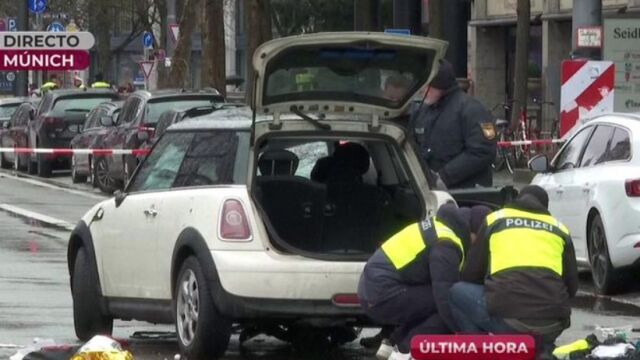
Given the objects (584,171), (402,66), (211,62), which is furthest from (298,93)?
(211,62)

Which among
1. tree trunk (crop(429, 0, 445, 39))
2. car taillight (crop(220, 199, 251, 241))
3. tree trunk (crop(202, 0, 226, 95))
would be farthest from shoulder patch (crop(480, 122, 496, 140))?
tree trunk (crop(202, 0, 226, 95))

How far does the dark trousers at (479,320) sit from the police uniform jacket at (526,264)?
7 cm

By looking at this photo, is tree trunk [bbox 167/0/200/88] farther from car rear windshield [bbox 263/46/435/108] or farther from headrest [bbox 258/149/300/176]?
car rear windshield [bbox 263/46/435/108]

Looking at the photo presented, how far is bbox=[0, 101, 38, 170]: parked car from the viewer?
116 ft

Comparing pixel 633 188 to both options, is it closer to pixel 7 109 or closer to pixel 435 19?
pixel 435 19

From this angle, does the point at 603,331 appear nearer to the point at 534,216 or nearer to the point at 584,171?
the point at 534,216

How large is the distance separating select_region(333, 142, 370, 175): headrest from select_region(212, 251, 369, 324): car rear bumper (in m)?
1.20

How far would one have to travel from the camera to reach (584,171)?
48.7ft

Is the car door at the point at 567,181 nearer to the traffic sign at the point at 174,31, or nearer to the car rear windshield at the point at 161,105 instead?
the car rear windshield at the point at 161,105

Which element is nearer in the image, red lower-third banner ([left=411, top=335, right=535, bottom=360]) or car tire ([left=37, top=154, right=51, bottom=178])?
red lower-third banner ([left=411, top=335, right=535, bottom=360])

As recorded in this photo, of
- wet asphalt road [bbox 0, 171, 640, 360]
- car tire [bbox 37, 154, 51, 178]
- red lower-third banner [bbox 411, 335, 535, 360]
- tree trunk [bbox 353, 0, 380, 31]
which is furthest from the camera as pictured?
tree trunk [bbox 353, 0, 380, 31]

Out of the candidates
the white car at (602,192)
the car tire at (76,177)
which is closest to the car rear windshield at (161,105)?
the car tire at (76,177)

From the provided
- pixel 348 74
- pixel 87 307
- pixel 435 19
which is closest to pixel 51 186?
pixel 435 19

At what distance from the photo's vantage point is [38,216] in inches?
911
